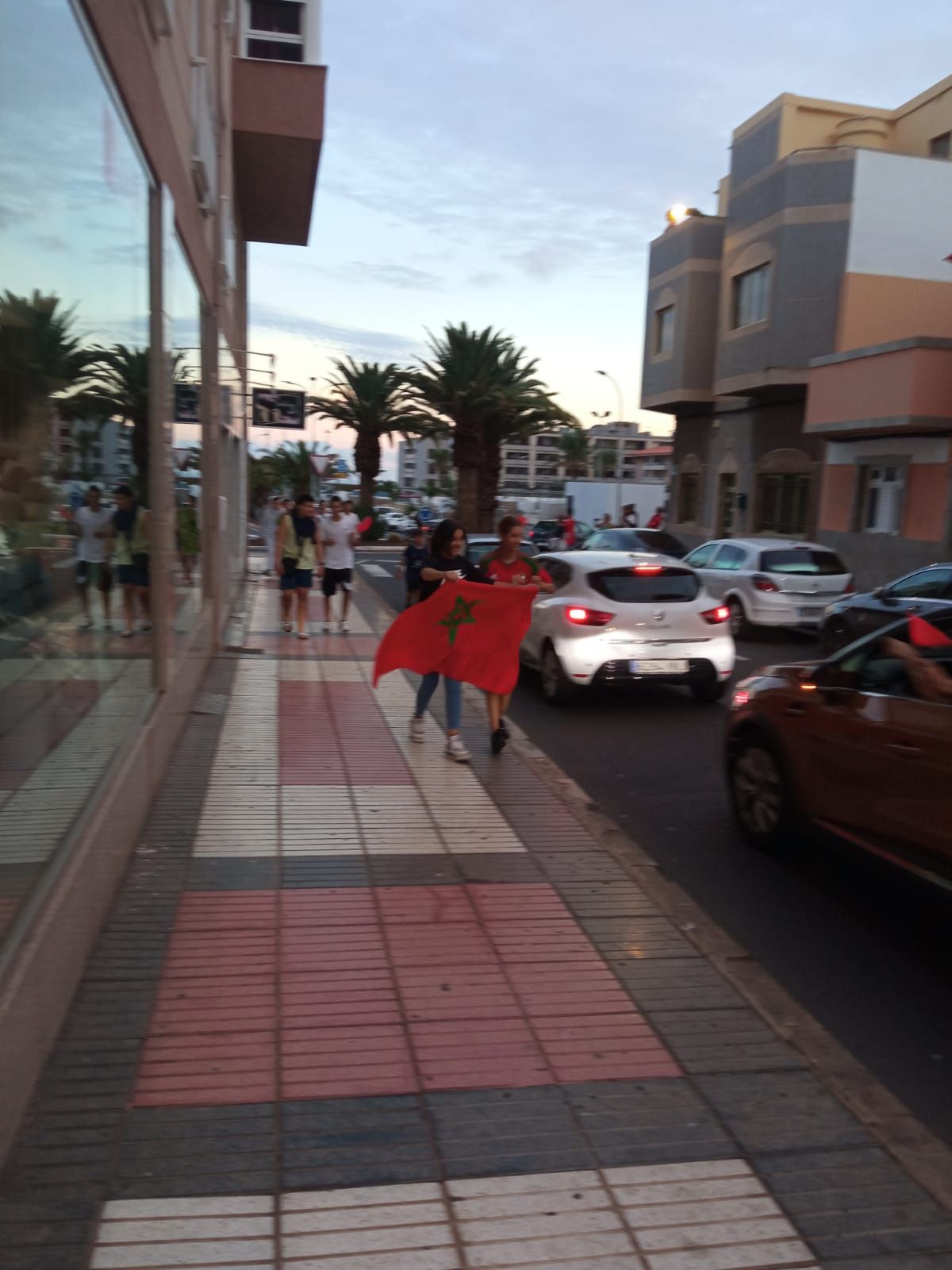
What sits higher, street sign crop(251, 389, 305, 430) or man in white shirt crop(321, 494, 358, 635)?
street sign crop(251, 389, 305, 430)

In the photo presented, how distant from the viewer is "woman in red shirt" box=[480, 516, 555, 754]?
795 cm

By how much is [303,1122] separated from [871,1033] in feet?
7.13

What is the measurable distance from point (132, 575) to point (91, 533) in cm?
125

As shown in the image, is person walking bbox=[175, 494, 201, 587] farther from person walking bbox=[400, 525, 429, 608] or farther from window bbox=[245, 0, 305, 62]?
Answer: window bbox=[245, 0, 305, 62]

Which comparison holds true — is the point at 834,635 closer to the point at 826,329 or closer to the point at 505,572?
the point at 505,572

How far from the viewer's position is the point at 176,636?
7969 mm

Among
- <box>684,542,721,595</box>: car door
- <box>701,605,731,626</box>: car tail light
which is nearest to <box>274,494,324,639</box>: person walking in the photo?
<box>701,605,731,626</box>: car tail light

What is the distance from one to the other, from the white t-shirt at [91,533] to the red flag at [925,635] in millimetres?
3862

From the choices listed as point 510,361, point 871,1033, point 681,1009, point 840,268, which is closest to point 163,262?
point 681,1009

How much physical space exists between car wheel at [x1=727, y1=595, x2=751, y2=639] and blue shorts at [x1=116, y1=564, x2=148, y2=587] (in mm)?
11299

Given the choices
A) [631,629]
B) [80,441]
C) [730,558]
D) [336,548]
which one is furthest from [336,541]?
[80,441]

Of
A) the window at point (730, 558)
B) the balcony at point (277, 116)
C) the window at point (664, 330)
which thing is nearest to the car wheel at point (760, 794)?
the window at point (730, 558)

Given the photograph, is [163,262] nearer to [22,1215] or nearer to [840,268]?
[22,1215]

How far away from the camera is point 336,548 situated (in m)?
13.8
